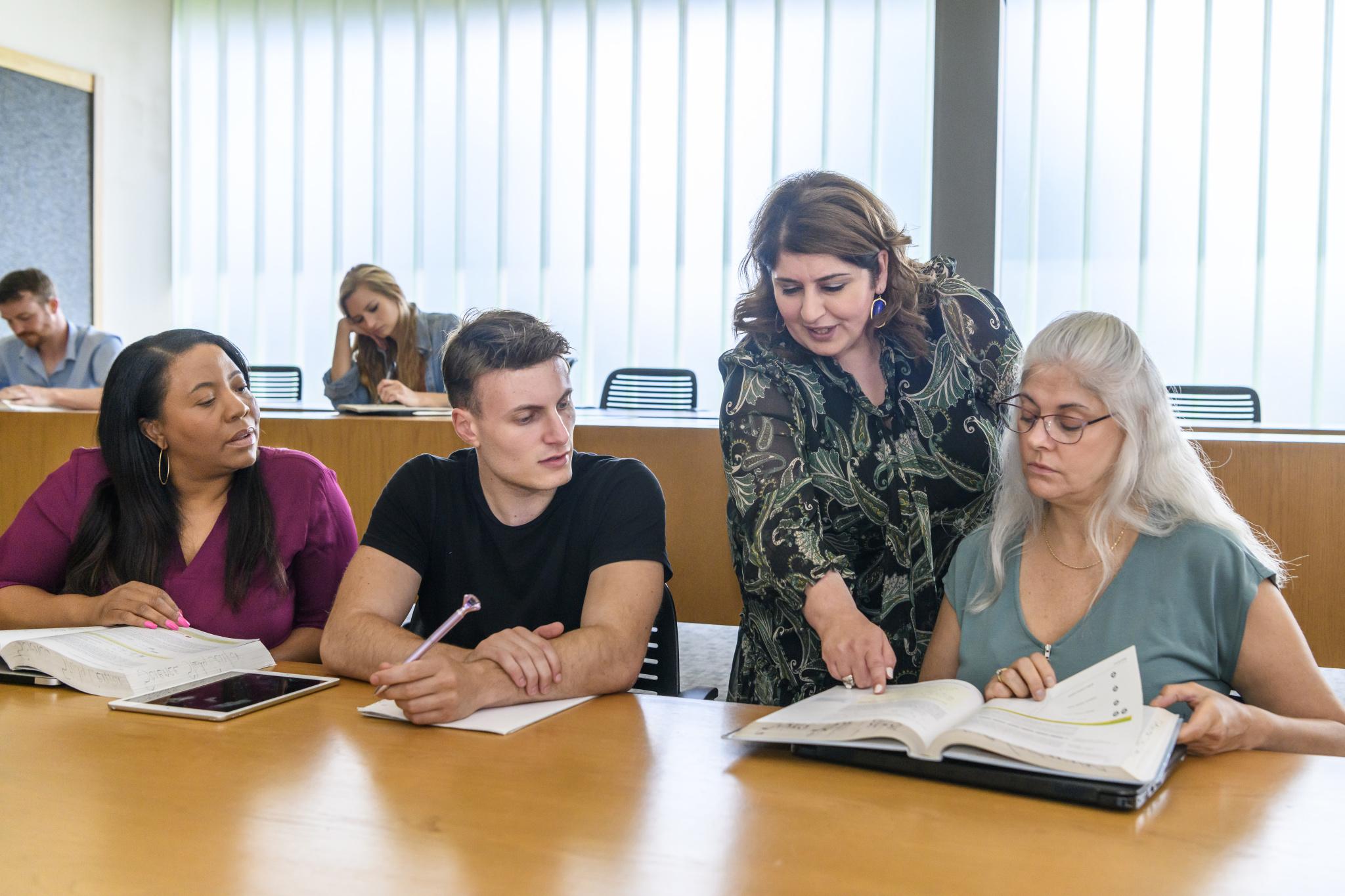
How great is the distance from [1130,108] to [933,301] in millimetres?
3282

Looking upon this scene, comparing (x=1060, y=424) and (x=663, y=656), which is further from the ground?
(x=1060, y=424)

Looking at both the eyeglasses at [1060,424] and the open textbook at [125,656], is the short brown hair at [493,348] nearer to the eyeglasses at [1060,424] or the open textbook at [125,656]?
the open textbook at [125,656]

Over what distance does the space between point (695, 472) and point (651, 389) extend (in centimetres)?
166

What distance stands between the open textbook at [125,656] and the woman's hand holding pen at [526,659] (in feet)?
1.32

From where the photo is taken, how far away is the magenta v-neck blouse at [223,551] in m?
1.79

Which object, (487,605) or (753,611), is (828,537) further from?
(487,605)

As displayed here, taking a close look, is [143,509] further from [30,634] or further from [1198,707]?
[1198,707]

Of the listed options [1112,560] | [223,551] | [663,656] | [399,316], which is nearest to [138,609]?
[223,551]

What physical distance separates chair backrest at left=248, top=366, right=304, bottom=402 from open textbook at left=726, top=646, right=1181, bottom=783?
13.2 feet

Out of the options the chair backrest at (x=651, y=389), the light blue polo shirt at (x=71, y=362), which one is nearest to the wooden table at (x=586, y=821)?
the chair backrest at (x=651, y=389)

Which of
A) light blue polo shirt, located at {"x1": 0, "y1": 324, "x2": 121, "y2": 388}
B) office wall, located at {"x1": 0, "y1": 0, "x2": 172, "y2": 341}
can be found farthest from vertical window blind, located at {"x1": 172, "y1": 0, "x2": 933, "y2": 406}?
light blue polo shirt, located at {"x1": 0, "y1": 324, "x2": 121, "y2": 388}

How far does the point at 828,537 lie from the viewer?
1.65 m

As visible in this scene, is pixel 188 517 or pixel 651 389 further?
pixel 651 389

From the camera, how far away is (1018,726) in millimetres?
1040
